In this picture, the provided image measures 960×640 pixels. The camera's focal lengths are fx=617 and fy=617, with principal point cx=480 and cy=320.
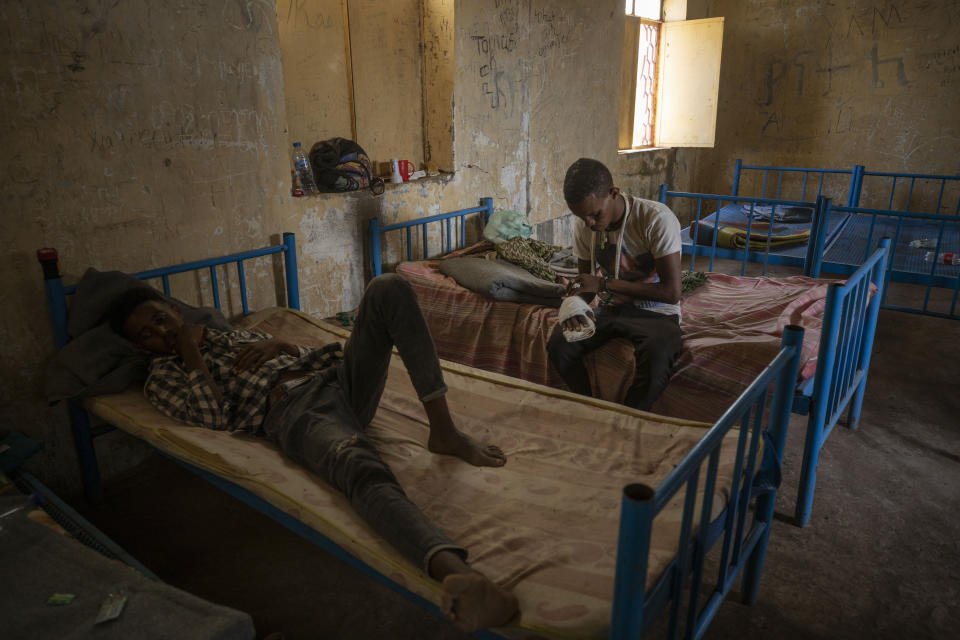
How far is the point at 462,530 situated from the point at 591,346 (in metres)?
1.34

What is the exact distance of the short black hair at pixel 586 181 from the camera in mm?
2629

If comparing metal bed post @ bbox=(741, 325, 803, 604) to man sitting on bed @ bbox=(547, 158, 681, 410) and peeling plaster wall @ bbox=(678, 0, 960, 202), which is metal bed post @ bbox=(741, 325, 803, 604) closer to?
man sitting on bed @ bbox=(547, 158, 681, 410)

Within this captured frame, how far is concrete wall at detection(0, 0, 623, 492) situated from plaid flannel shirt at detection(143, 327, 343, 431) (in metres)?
0.60

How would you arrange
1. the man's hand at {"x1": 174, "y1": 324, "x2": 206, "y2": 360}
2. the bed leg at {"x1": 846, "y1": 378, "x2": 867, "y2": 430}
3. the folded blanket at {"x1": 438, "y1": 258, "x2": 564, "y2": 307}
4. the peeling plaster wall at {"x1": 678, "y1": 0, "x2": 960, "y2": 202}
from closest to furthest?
the man's hand at {"x1": 174, "y1": 324, "x2": 206, "y2": 360}
the bed leg at {"x1": 846, "y1": 378, "x2": 867, "y2": 430}
the folded blanket at {"x1": 438, "y1": 258, "x2": 564, "y2": 307}
the peeling plaster wall at {"x1": 678, "y1": 0, "x2": 960, "y2": 202}

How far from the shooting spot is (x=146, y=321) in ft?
7.61

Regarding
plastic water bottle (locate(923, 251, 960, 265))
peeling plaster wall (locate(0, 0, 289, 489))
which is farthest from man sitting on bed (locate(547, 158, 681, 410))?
plastic water bottle (locate(923, 251, 960, 265))

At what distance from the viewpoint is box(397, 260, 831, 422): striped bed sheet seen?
2641 mm

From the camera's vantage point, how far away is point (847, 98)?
6844mm

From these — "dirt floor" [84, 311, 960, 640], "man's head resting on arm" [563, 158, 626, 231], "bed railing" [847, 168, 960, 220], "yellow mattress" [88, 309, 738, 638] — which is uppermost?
"man's head resting on arm" [563, 158, 626, 231]

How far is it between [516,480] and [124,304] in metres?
1.65

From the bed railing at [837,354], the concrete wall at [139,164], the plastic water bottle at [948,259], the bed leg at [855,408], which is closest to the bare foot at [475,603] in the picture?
the bed railing at [837,354]

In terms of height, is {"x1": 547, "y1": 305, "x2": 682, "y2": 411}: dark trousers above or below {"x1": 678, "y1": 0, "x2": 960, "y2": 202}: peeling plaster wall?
below

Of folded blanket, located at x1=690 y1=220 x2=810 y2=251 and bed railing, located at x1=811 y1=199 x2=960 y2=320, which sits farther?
folded blanket, located at x1=690 y1=220 x2=810 y2=251

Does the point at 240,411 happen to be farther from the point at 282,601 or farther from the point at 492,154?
the point at 492,154
